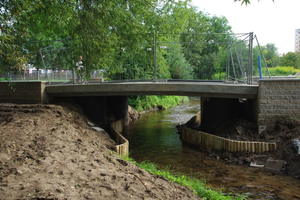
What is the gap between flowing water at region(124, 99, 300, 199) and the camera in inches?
320

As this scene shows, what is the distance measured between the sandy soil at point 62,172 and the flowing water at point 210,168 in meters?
3.17

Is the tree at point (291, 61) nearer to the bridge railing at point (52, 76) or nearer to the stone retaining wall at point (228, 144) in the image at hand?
the stone retaining wall at point (228, 144)

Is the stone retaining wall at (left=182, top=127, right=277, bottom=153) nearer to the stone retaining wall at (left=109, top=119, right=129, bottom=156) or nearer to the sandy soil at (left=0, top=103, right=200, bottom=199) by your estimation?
the stone retaining wall at (left=109, top=119, right=129, bottom=156)

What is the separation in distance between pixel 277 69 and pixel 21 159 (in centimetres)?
2232

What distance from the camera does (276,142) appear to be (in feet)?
35.8

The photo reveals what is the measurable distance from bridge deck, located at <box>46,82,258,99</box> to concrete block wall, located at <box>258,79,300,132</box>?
0.40m

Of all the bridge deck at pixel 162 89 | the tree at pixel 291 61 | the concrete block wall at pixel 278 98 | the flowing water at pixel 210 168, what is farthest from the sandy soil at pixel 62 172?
the tree at pixel 291 61

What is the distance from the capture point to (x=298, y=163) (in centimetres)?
935

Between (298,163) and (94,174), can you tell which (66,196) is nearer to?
(94,174)

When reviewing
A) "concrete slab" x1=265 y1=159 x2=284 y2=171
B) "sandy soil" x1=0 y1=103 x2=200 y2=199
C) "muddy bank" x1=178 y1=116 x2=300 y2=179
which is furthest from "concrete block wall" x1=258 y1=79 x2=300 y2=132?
"sandy soil" x1=0 y1=103 x2=200 y2=199

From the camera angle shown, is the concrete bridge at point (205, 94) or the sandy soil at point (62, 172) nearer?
the sandy soil at point (62, 172)

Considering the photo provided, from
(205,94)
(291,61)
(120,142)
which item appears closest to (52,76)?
(120,142)

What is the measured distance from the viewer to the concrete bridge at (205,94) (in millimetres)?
11672

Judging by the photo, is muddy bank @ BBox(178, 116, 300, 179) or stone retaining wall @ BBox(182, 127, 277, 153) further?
stone retaining wall @ BBox(182, 127, 277, 153)
